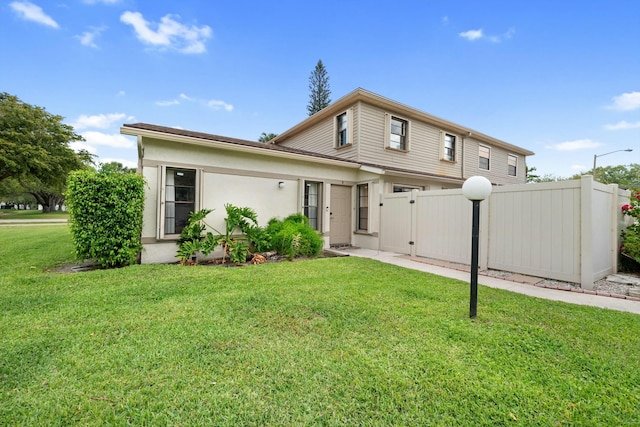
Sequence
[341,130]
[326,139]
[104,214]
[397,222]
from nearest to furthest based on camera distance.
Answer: [104,214], [397,222], [341,130], [326,139]

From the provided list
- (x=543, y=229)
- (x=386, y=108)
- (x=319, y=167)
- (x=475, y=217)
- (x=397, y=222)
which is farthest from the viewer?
(x=386, y=108)

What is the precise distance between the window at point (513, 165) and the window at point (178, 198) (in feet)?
55.8

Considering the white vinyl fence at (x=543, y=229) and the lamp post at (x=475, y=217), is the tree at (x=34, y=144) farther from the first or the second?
the lamp post at (x=475, y=217)

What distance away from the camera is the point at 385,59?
1254cm

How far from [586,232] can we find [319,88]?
73.4 ft

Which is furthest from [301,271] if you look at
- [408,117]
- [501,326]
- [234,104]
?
[234,104]

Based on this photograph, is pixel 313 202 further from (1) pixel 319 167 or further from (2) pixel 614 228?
(2) pixel 614 228

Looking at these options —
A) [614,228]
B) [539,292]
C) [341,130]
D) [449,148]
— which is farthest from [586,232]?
[449,148]

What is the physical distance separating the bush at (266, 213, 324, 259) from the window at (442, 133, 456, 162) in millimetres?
8250

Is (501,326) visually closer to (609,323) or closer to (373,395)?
(609,323)

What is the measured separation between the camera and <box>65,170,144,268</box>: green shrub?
16.4ft

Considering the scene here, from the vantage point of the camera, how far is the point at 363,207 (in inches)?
358

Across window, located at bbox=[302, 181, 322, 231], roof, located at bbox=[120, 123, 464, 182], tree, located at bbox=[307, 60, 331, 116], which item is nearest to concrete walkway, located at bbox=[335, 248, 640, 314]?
window, located at bbox=[302, 181, 322, 231]

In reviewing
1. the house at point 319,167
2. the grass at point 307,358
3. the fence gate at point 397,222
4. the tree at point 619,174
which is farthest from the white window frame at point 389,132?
the tree at point 619,174
